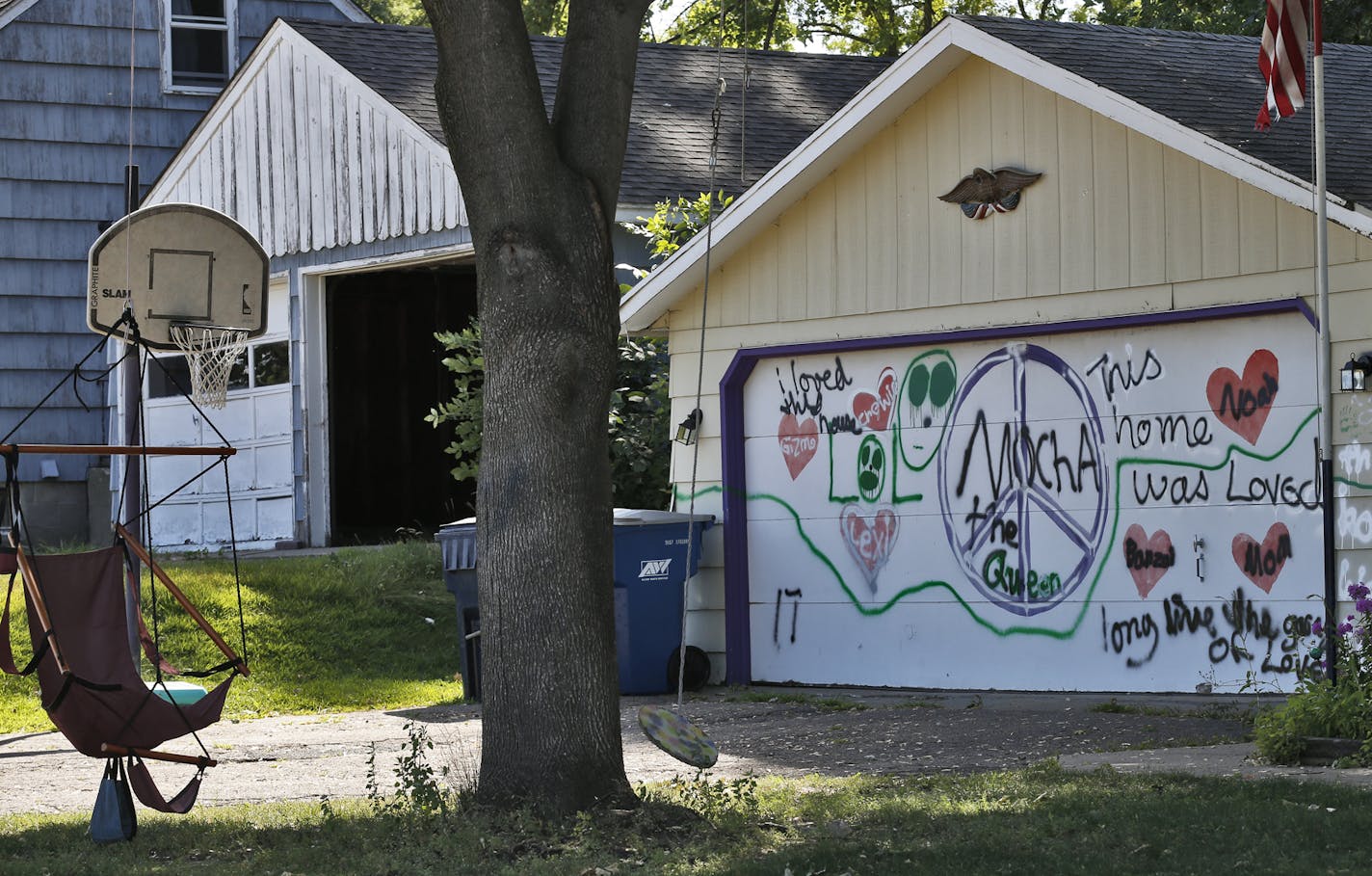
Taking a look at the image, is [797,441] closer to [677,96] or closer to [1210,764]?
[1210,764]

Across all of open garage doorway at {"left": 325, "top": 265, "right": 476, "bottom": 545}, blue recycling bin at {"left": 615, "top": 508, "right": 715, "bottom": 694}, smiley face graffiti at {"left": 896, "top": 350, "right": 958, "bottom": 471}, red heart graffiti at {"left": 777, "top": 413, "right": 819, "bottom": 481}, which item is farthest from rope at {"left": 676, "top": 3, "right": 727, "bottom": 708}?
open garage doorway at {"left": 325, "top": 265, "right": 476, "bottom": 545}

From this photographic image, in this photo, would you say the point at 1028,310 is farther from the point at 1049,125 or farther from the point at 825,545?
the point at 825,545

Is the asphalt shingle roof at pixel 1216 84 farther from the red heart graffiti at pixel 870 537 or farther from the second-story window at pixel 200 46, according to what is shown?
the second-story window at pixel 200 46

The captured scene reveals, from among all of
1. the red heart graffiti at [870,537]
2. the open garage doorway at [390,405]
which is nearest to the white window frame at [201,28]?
the open garage doorway at [390,405]

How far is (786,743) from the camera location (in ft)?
33.4

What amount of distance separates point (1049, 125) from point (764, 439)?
308 cm

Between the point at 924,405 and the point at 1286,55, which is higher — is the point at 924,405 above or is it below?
below

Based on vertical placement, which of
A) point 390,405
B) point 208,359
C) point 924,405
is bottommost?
point 924,405

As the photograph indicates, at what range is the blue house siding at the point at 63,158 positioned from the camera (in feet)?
66.3

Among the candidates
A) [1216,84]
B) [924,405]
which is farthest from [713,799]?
[1216,84]

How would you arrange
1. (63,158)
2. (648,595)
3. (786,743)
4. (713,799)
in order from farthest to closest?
(63,158) < (648,595) < (786,743) < (713,799)

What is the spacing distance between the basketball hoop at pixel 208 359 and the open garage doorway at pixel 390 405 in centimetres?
760

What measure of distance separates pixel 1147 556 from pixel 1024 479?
101 centimetres

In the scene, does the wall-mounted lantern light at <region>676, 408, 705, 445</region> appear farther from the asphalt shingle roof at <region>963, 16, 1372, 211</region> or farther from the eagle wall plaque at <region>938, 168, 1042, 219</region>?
the asphalt shingle roof at <region>963, 16, 1372, 211</region>
